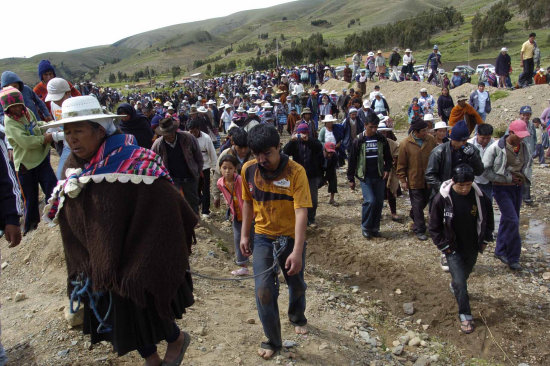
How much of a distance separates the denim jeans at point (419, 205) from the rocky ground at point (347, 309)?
23cm

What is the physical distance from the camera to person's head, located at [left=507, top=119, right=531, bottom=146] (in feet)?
17.5

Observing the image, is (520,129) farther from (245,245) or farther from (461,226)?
(245,245)

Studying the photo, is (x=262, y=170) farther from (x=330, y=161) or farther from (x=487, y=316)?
(x=330, y=161)

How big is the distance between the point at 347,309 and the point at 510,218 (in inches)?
100

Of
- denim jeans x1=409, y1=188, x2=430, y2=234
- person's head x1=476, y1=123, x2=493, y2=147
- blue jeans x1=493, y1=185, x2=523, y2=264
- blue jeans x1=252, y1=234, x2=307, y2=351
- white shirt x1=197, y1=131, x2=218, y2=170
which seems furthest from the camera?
white shirt x1=197, y1=131, x2=218, y2=170

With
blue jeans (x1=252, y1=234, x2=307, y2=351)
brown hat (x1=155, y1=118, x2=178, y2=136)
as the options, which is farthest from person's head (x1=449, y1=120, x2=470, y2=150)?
brown hat (x1=155, y1=118, x2=178, y2=136)

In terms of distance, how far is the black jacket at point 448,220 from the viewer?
4301 mm

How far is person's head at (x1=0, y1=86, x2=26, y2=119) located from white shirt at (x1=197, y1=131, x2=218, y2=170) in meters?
2.88

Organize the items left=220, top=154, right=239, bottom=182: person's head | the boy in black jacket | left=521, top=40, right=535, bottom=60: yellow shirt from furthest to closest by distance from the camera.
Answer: left=521, top=40, right=535, bottom=60: yellow shirt, left=220, top=154, right=239, bottom=182: person's head, the boy in black jacket

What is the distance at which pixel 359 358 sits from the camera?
3840mm

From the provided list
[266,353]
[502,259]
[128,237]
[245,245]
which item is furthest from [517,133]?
[128,237]

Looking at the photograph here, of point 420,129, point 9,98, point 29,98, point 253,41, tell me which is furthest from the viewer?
point 253,41

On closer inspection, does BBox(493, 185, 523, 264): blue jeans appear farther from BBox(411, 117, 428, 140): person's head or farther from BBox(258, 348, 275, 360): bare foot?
BBox(258, 348, 275, 360): bare foot

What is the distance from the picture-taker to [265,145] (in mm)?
3232
